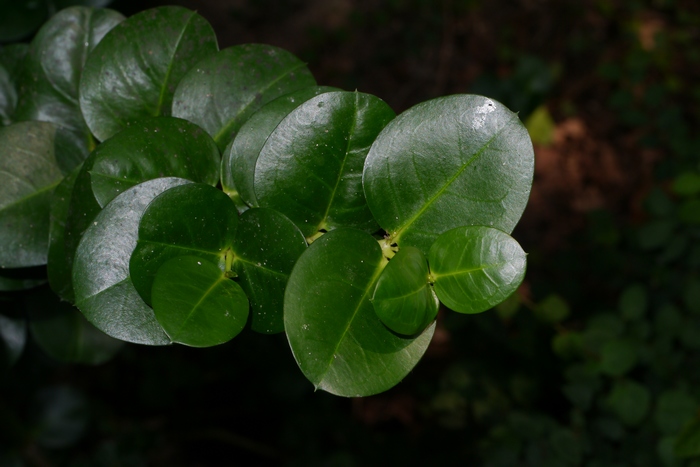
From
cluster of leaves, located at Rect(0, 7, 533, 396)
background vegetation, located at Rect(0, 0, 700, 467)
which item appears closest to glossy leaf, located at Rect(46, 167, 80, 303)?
cluster of leaves, located at Rect(0, 7, 533, 396)

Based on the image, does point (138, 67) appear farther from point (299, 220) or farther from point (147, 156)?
point (299, 220)

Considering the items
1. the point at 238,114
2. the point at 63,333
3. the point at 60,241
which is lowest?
the point at 63,333

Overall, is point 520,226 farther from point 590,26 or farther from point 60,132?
point 60,132

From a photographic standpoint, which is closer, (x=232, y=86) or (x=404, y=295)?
(x=404, y=295)

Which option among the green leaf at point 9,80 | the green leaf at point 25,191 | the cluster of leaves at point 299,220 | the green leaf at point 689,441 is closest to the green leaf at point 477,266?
the cluster of leaves at point 299,220

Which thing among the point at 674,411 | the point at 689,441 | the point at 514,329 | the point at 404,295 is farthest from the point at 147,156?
the point at 514,329

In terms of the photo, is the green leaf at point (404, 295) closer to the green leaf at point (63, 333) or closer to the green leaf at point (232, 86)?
the green leaf at point (232, 86)

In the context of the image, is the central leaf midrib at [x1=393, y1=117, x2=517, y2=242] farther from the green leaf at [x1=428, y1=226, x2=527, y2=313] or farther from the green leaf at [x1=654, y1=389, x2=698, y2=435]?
the green leaf at [x1=654, y1=389, x2=698, y2=435]

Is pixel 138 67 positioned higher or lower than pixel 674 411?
higher
